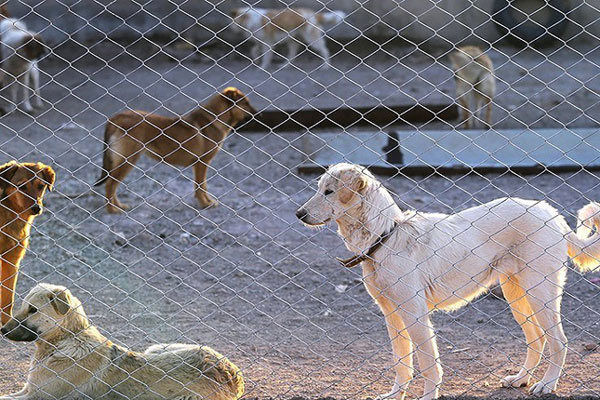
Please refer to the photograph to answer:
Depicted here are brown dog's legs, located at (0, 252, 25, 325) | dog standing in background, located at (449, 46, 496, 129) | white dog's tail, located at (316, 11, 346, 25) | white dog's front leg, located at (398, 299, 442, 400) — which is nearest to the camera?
white dog's front leg, located at (398, 299, 442, 400)

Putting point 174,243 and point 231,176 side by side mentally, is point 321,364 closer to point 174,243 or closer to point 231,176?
point 174,243

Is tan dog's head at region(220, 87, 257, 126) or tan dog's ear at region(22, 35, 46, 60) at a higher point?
tan dog's head at region(220, 87, 257, 126)

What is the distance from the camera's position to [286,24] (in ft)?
42.7

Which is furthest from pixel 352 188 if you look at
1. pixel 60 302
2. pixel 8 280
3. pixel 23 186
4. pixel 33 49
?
pixel 33 49

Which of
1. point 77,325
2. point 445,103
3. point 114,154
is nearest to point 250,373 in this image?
point 77,325

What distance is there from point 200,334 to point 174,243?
1.81 m

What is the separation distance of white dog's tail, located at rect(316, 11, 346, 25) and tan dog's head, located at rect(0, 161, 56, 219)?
28.1ft

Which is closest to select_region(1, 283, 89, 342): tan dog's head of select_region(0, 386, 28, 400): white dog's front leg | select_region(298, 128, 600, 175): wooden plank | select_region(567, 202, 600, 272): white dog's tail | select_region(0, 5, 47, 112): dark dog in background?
select_region(0, 386, 28, 400): white dog's front leg

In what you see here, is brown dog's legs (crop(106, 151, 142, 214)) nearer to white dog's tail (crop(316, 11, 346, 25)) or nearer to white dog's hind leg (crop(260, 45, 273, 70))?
white dog's hind leg (crop(260, 45, 273, 70))

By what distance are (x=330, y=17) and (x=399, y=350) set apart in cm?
969

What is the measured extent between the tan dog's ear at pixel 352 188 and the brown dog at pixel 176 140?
3488 millimetres

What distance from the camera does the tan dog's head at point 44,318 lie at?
12.5ft

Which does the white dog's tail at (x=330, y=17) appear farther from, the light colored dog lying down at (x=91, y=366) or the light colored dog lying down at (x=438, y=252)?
the light colored dog lying down at (x=91, y=366)

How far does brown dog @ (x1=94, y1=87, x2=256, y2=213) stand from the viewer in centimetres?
753
